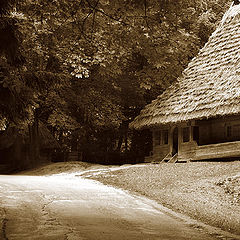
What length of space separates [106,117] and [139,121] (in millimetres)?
5253

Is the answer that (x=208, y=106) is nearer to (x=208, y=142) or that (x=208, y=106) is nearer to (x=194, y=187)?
(x=208, y=142)

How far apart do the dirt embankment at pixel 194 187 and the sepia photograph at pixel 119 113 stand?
1.4 inches

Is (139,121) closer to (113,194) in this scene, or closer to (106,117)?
(106,117)

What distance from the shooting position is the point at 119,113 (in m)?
27.2

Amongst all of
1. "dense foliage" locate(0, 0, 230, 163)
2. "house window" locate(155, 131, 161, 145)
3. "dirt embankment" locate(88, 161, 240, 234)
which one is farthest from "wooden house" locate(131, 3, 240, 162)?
"dense foliage" locate(0, 0, 230, 163)

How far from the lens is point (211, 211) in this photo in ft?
30.6

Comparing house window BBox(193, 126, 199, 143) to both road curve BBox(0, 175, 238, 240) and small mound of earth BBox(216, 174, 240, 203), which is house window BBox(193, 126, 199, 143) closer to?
small mound of earth BBox(216, 174, 240, 203)

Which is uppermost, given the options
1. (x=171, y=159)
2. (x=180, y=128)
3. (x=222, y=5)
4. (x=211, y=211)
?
(x=222, y=5)

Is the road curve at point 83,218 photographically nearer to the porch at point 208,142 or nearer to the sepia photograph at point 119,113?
the sepia photograph at point 119,113

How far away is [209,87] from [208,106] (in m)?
1.43

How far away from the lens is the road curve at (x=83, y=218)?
6.00 metres

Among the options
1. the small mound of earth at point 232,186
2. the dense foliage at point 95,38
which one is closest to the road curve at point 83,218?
the dense foliage at point 95,38

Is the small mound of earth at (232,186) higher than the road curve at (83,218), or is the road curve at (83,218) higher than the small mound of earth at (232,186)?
the small mound of earth at (232,186)

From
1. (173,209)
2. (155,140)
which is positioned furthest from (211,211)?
(155,140)
